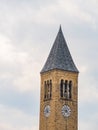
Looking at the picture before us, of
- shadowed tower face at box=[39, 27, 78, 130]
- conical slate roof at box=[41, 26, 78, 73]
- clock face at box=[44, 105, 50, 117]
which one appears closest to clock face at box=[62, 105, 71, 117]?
shadowed tower face at box=[39, 27, 78, 130]

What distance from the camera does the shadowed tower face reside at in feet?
338

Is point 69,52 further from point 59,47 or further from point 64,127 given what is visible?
point 64,127

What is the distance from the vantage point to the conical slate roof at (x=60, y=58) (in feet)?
344

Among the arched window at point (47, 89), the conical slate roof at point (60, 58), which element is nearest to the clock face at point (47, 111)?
the arched window at point (47, 89)

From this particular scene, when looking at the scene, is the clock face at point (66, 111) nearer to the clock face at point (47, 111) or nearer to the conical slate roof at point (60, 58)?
the clock face at point (47, 111)

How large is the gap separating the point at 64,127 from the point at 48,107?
435 cm

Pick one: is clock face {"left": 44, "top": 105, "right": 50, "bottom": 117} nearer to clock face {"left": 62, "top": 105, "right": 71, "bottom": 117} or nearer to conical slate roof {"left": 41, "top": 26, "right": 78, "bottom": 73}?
clock face {"left": 62, "top": 105, "right": 71, "bottom": 117}

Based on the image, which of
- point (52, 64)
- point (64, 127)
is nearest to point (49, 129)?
point (64, 127)

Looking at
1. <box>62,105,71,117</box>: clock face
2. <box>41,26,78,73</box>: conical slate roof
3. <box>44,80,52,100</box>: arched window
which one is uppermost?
<box>41,26,78,73</box>: conical slate roof

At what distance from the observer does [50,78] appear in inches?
4139

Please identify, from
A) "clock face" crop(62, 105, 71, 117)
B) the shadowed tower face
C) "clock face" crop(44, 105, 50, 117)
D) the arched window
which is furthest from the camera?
the arched window

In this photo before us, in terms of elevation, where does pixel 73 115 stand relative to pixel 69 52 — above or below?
below

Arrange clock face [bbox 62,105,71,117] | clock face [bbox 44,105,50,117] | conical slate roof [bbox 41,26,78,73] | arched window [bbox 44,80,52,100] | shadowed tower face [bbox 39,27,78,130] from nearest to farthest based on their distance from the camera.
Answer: shadowed tower face [bbox 39,27,78,130], clock face [bbox 62,105,71,117], clock face [bbox 44,105,50,117], conical slate roof [bbox 41,26,78,73], arched window [bbox 44,80,52,100]

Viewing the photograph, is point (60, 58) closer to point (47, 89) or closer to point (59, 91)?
point (47, 89)
